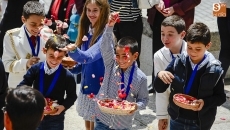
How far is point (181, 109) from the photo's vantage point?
14.8 feet

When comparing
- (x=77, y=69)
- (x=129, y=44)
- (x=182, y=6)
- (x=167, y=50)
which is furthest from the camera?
(x=182, y=6)

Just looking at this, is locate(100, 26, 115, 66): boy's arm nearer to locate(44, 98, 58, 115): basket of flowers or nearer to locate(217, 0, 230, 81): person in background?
locate(44, 98, 58, 115): basket of flowers

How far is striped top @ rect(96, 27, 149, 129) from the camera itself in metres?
4.64

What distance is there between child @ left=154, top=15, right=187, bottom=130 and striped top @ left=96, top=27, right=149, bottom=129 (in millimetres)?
279

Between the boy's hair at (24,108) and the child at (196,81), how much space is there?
4.75 feet

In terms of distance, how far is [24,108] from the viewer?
3209 millimetres

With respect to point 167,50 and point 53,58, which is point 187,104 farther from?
point 53,58

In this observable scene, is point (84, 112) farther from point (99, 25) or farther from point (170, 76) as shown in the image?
point (170, 76)

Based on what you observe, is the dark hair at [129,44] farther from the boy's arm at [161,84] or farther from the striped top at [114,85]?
the boy's arm at [161,84]

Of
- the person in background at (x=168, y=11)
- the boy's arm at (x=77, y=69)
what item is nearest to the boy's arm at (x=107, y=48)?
Result: the boy's arm at (x=77, y=69)

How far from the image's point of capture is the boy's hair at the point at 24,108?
125 inches

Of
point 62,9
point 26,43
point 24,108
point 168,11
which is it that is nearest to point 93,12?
point 26,43

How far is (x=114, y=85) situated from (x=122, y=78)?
0.10m

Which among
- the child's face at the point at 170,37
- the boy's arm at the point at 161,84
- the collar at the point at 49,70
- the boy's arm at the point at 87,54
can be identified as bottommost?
the boy's arm at the point at 161,84
